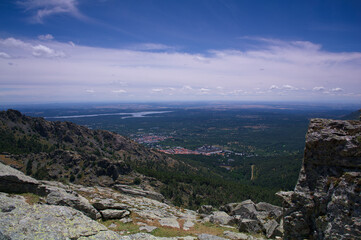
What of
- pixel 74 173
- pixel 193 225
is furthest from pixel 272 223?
pixel 74 173

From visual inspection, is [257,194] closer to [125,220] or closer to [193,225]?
[193,225]

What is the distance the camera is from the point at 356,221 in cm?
952

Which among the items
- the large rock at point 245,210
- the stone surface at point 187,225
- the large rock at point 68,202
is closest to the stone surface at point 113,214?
the large rock at point 68,202

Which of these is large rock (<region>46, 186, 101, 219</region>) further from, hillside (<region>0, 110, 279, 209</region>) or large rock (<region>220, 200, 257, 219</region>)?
hillside (<region>0, 110, 279, 209</region>)

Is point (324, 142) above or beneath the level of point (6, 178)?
above

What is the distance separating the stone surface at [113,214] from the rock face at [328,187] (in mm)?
15306

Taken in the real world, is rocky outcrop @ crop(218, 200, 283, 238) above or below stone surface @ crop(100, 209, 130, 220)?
below

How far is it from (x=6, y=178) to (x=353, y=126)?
25445mm

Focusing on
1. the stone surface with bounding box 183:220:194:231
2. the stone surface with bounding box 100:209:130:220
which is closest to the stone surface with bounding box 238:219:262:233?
the stone surface with bounding box 183:220:194:231

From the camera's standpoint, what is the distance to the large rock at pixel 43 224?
925 centimetres

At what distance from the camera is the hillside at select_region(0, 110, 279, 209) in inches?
1991

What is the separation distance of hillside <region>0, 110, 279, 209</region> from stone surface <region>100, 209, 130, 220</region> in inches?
756

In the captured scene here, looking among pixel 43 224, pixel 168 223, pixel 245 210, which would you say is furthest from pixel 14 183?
pixel 245 210

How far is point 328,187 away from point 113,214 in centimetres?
1837
